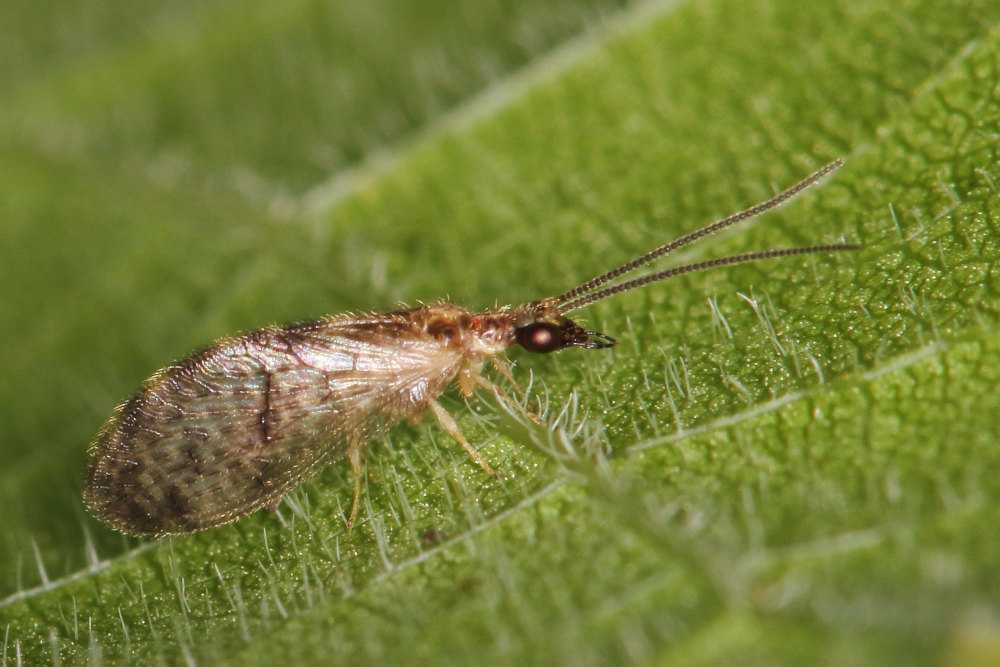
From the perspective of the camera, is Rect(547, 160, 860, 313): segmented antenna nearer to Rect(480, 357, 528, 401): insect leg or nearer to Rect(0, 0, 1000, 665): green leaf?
Rect(0, 0, 1000, 665): green leaf

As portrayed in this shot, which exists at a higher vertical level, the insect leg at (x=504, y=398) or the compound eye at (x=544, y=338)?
the compound eye at (x=544, y=338)

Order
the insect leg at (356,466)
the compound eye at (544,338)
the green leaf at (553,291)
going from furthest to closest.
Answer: the compound eye at (544,338), the insect leg at (356,466), the green leaf at (553,291)

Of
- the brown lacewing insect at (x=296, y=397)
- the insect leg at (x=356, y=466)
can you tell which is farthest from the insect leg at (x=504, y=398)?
the insect leg at (x=356, y=466)

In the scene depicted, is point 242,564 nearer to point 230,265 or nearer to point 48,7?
point 230,265

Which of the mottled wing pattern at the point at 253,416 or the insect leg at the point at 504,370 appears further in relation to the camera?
the insect leg at the point at 504,370

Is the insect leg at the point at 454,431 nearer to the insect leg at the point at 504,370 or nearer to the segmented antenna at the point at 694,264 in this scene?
the insect leg at the point at 504,370

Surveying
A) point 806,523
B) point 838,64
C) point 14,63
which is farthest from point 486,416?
point 14,63

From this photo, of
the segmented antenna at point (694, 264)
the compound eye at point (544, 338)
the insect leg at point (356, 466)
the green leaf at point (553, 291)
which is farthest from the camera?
the compound eye at point (544, 338)
